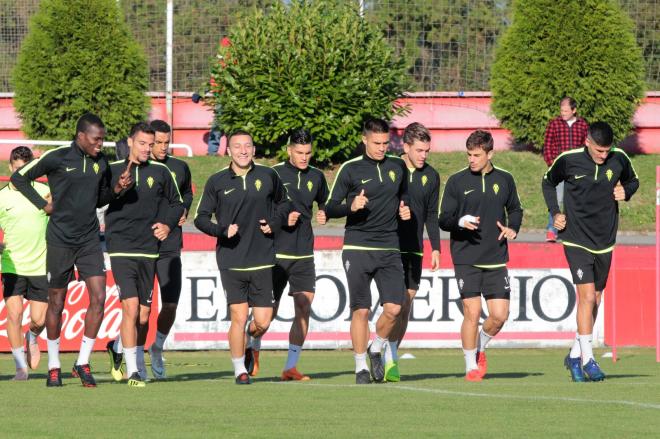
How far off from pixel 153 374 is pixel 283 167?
7.76 ft

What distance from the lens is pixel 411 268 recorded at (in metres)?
13.4

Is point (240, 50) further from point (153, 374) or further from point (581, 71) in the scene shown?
point (153, 374)

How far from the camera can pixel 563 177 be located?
12906 millimetres

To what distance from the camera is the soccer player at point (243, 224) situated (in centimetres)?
1230

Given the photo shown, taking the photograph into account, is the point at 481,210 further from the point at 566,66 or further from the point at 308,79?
the point at 566,66

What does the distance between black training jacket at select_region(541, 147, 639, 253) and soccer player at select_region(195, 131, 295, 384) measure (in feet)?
8.57

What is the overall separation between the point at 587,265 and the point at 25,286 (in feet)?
18.7

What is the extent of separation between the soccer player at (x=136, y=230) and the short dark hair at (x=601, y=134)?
3.80 meters

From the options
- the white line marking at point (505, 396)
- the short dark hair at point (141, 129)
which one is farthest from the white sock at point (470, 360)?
the short dark hair at point (141, 129)

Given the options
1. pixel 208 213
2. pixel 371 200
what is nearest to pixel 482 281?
pixel 371 200

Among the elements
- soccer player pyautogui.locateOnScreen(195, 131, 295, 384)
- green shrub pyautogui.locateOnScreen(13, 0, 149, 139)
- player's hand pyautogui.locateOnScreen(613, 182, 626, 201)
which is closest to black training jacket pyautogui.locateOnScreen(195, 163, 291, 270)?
soccer player pyautogui.locateOnScreen(195, 131, 295, 384)

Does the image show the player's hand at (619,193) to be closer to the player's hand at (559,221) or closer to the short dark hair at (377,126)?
the player's hand at (559,221)

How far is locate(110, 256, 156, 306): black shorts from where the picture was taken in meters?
12.4

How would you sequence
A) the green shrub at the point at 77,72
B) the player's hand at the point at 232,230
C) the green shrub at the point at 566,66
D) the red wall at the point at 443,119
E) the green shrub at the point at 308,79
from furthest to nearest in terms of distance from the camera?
the red wall at the point at 443,119 < the green shrub at the point at 77,72 < the green shrub at the point at 566,66 < the green shrub at the point at 308,79 < the player's hand at the point at 232,230
